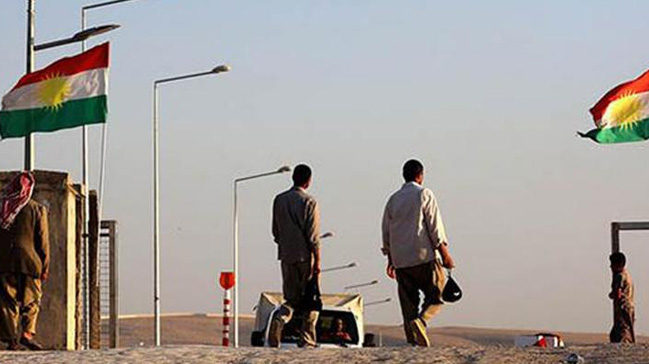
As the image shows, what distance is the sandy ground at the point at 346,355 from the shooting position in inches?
687

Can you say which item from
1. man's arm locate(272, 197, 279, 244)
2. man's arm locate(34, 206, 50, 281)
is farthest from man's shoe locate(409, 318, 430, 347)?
man's arm locate(34, 206, 50, 281)

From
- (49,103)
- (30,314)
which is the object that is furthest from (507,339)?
(30,314)

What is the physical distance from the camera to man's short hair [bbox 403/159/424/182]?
20.0 metres

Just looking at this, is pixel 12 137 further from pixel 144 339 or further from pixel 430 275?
pixel 144 339

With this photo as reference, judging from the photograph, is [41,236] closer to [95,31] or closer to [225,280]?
[95,31]

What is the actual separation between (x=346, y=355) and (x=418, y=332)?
6.66 ft

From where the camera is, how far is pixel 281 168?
7319cm

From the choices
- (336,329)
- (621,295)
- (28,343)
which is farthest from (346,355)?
(336,329)

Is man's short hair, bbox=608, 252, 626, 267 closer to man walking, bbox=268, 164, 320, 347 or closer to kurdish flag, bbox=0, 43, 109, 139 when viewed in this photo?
man walking, bbox=268, 164, 320, 347

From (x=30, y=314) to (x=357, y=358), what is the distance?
537cm

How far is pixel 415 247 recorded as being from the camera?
1995 cm

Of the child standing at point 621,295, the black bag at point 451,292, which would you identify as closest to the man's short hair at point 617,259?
the child standing at point 621,295

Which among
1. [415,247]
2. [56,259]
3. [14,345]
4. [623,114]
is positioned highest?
[623,114]

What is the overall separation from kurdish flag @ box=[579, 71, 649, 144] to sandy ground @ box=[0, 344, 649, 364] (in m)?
14.9
